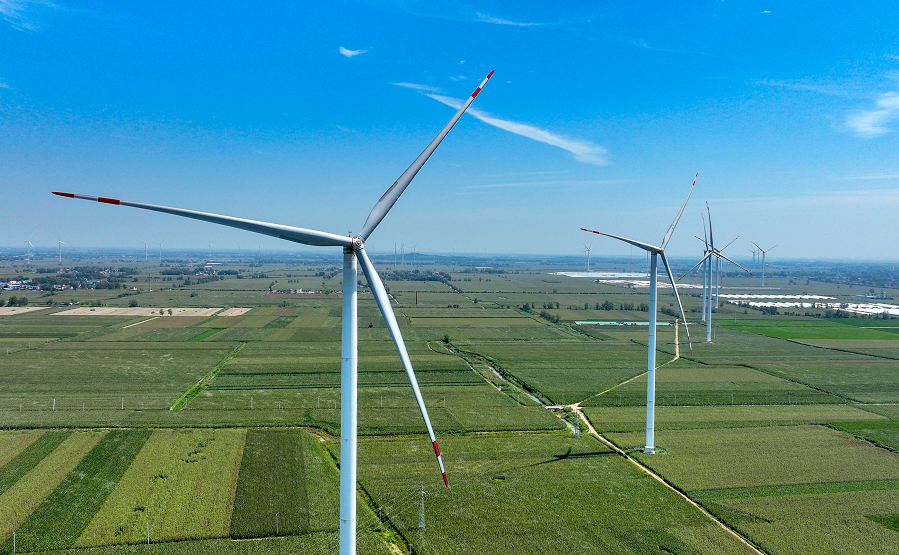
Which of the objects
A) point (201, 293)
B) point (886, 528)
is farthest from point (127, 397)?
point (201, 293)

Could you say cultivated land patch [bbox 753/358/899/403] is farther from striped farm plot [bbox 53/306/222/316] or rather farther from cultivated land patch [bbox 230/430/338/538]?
striped farm plot [bbox 53/306/222/316]

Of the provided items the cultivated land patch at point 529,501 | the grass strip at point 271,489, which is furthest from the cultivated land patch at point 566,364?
the grass strip at point 271,489

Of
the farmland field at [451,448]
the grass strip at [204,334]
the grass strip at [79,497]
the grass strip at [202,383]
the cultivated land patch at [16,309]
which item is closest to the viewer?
the grass strip at [79,497]

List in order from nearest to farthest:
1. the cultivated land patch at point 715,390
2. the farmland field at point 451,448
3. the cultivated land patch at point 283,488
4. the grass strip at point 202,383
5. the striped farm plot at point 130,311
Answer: the farmland field at point 451,448 < the cultivated land patch at point 283,488 < the grass strip at point 202,383 < the cultivated land patch at point 715,390 < the striped farm plot at point 130,311

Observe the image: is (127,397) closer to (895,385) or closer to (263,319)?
(263,319)

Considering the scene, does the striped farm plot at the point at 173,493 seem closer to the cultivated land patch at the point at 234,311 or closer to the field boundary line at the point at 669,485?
the field boundary line at the point at 669,485

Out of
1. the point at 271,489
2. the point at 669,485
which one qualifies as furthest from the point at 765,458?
the point at 271,489
